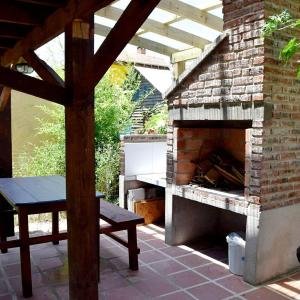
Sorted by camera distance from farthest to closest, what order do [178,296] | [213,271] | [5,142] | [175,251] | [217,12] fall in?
[217,12] < [5,142] < [175,251] < [213,271] < [178,296]

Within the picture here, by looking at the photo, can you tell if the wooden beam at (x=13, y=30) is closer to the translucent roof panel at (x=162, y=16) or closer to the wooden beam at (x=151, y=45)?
the translucent roof panel at (x=162, y=16)

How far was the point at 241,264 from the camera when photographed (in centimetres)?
397

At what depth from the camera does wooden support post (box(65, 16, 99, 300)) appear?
2518 mm

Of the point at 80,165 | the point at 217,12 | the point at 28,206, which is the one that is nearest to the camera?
the point at 80,165

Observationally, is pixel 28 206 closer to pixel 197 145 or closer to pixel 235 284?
→ pixel 235 284

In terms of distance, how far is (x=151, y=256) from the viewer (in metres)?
4.59

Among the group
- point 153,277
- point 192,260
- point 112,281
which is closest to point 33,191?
point 112,281

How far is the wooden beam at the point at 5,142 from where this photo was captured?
17.6 ft

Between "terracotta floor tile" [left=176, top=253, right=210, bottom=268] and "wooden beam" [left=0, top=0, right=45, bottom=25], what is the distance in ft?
9.91

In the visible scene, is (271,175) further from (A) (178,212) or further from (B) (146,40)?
(B) (146,40)

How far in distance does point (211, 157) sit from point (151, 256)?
4.93ft

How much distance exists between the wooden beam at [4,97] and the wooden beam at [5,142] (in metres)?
0.10

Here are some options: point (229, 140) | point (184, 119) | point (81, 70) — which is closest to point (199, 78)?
point (184, 119)

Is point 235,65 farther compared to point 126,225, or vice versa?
point 126,225
